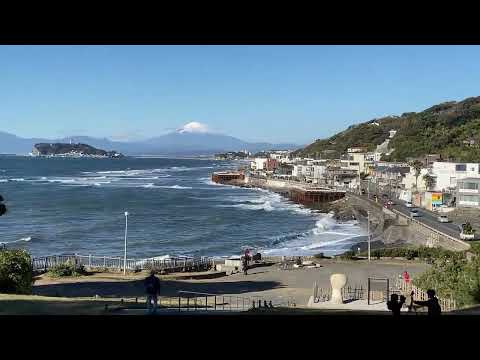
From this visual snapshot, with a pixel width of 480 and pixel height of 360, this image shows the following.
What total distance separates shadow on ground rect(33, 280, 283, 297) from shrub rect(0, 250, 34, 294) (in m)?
1.76

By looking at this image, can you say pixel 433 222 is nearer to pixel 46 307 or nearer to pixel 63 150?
pixel 46 307

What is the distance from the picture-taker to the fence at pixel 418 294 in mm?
7452

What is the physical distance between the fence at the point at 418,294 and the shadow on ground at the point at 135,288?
2.42 metres

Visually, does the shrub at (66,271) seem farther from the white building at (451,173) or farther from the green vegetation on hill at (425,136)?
the green vegetation on hill at (425,136)

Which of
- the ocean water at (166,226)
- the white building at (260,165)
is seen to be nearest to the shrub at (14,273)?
the ocean water at (166,226)

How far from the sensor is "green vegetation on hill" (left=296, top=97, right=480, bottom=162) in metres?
50.9

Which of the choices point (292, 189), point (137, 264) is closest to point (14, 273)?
point (137, 264)

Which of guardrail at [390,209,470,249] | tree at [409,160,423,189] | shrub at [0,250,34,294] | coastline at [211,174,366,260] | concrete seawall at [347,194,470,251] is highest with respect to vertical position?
tree at [409,160,423,189]

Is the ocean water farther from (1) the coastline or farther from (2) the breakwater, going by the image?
(2) the breakwater

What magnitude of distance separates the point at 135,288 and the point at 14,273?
3.30m

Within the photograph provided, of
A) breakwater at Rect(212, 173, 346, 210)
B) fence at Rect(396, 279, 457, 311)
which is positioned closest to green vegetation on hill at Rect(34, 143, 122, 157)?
breakwater at Rect(212, 173, 346, 210)
